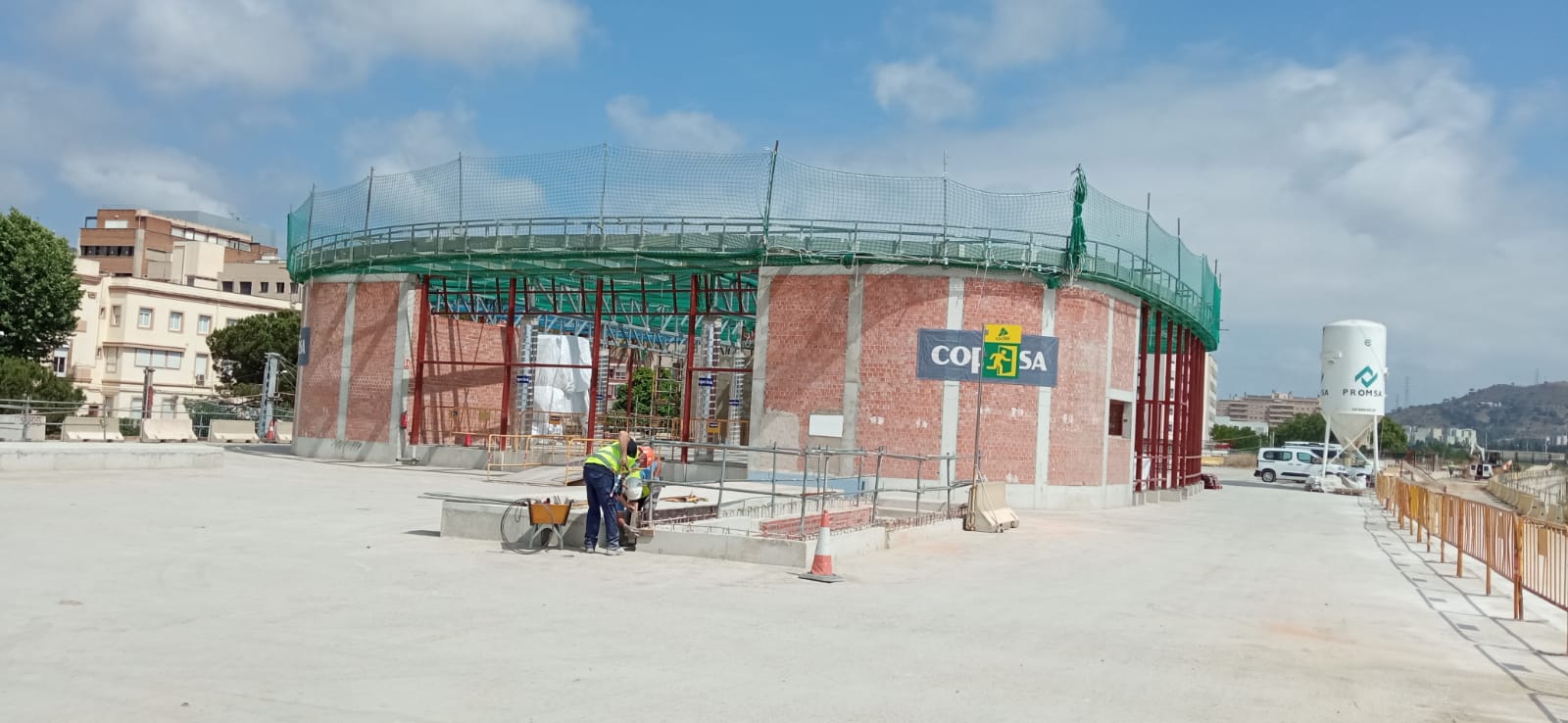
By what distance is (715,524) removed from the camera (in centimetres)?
1514

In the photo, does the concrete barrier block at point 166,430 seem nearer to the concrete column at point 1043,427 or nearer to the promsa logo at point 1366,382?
the concrete column at point 1043,427

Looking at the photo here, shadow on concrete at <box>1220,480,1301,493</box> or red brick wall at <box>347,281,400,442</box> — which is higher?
red brick wall at <box>347,281,400,442</box>

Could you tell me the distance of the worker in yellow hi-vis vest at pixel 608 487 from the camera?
45.1 feet

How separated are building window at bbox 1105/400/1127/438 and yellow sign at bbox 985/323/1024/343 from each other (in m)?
5.48

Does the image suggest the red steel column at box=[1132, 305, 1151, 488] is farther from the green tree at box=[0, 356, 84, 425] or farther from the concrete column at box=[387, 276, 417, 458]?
the green tree at box=[0, 356, 84, 425]

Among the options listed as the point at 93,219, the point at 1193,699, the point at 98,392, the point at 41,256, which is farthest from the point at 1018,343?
the point at 93,219

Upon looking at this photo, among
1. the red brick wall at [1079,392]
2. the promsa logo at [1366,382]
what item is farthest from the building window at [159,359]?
the promsa logo at [1366,382]

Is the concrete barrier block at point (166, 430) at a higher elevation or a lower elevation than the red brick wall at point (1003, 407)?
lower

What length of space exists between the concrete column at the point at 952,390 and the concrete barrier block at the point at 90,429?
28825mm

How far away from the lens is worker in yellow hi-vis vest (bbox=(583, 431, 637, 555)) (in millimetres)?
13742

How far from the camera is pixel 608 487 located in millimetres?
13891

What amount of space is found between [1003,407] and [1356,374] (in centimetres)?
2647

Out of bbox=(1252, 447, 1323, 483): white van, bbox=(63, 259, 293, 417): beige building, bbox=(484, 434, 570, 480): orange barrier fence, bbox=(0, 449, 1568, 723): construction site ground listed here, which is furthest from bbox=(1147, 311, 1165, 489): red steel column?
bbox=(63, 259, 293, 417): beige building

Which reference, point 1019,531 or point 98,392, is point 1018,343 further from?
point 98,392
